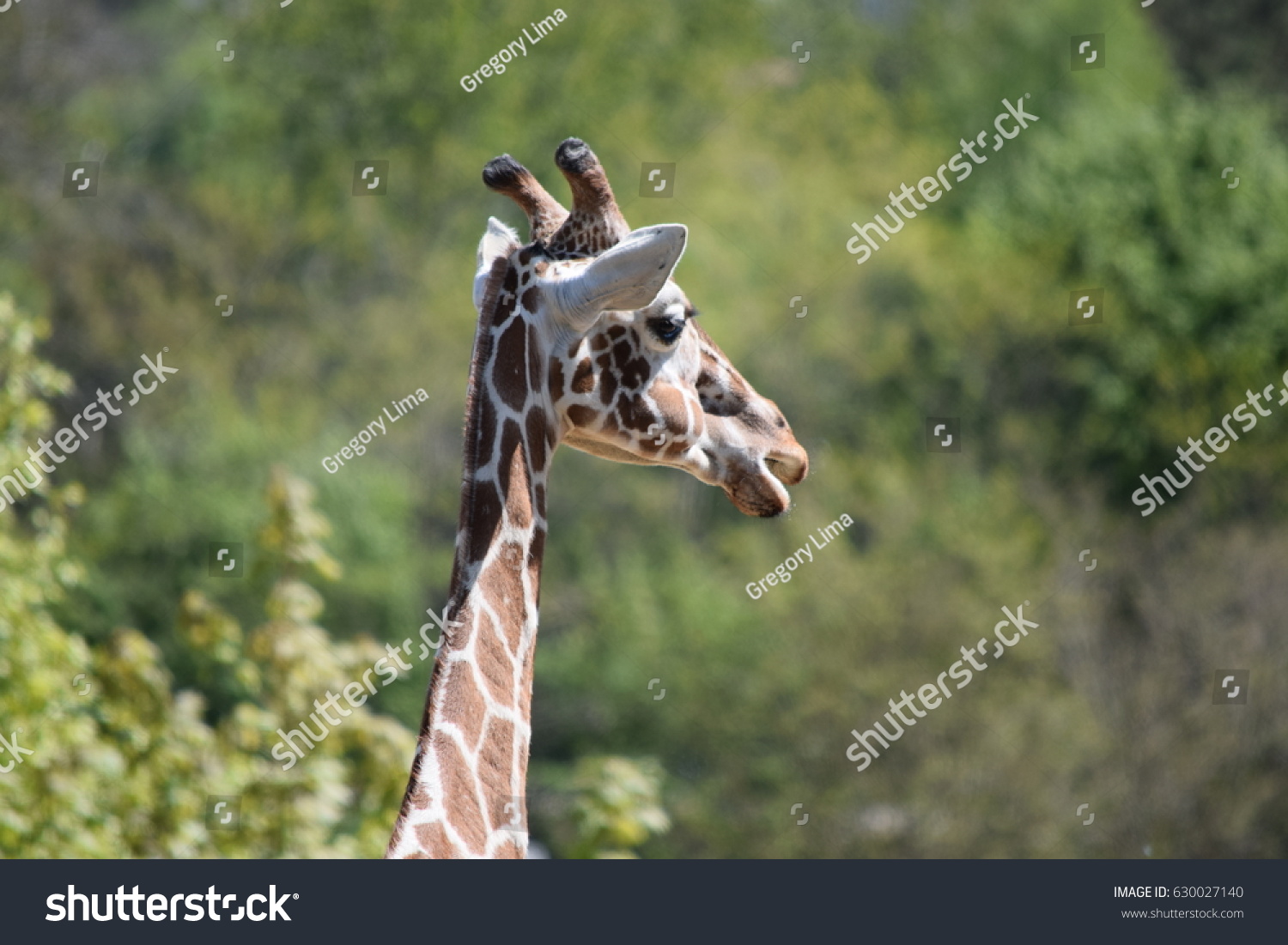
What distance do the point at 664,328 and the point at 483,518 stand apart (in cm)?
87

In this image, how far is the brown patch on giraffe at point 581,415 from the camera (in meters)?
4.61

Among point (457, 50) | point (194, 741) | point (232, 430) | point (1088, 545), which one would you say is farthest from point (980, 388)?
point (194, 741)

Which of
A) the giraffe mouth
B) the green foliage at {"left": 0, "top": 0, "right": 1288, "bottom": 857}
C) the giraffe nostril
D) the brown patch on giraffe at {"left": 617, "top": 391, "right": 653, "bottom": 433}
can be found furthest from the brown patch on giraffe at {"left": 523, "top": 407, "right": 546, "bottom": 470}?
the green foliage at {"left": 0, "top": 0, "right": 1288, "bottom": 857}

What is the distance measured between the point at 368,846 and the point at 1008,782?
13441 millimetres

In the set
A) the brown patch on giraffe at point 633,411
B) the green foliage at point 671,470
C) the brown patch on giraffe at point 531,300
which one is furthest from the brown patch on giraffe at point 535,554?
the green foliage at point 671,470

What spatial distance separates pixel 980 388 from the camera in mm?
28578

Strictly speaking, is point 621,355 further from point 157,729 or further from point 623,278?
point 157,729

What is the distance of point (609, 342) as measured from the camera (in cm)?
467

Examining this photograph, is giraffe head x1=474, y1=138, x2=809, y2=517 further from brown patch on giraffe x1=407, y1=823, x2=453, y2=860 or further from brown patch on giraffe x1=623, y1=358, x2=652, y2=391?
brown patch on giraffe x1=407, y1=823, x2=453, y2=860

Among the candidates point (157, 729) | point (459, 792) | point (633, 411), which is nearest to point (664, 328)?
point (633, 411)

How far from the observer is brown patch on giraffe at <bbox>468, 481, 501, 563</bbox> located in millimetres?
4258

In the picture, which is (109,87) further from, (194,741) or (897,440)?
(194,741)

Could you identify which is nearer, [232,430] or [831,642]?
[831,642]

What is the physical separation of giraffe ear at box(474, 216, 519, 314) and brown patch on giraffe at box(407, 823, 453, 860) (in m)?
1.45
